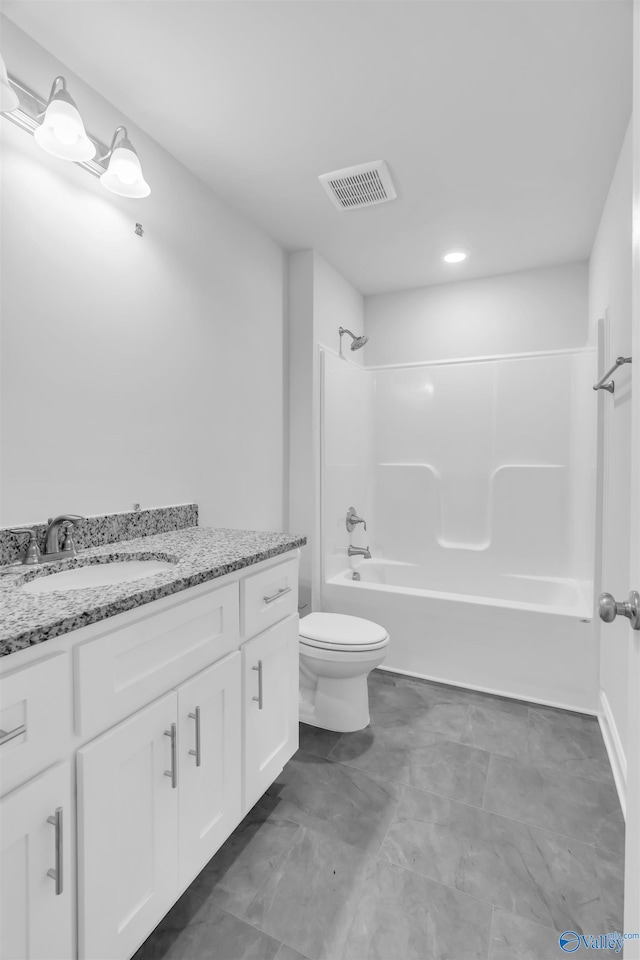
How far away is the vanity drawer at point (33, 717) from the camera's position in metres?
0.76

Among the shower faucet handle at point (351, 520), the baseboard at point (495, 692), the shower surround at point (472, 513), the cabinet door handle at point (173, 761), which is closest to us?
the cabinet door handle at point (173, 761)

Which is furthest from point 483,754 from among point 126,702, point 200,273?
point 200,273

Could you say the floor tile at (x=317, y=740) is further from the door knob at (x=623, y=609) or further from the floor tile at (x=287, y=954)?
the door knob at (x=623, y=609)

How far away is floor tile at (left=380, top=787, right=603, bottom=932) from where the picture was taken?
129 centimetres

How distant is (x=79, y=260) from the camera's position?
4.93 feet

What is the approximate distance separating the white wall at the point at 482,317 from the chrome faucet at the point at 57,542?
107 inches

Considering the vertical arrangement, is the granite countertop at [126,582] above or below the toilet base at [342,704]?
above

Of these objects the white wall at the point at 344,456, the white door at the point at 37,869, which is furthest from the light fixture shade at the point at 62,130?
the white wall at the point at 344,456

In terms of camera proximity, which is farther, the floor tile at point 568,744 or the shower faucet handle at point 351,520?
the shower faucet handle at point 351,520

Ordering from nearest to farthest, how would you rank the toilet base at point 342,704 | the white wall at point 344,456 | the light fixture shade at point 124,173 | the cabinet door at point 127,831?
1. the cabinet door at point 127,831
2. the light fixture shade at point 124,173
3. the toilet base at point 342,704
4. the white wall at point 344,456

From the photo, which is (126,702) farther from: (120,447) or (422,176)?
(422,176)

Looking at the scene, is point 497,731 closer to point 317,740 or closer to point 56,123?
point 317,740

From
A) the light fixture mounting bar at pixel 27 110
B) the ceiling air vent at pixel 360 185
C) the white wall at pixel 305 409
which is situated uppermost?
the ceiling air vent at pixel 360 185

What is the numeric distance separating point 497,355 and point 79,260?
2612mm
